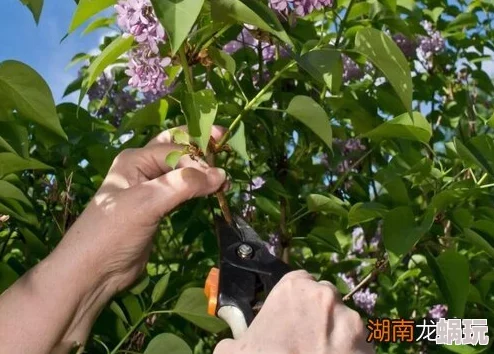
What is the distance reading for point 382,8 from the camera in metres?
1.78

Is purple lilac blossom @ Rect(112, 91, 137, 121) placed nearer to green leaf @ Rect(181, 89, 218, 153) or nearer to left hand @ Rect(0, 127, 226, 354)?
left hand @ Rect(0, 127, 226, 354)

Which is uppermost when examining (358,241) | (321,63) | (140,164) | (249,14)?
(249,14)

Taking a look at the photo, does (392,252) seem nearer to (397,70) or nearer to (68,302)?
(397,70)

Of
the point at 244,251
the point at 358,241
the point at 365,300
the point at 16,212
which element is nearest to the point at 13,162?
the point at 16,212

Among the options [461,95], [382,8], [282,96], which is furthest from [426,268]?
[461,95]

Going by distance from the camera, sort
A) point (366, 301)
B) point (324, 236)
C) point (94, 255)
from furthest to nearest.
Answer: point (366, 301) < point (324, 236) < point (94, 255)

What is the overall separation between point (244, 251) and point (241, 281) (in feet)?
0.16

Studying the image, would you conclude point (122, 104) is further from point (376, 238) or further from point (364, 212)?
point (364, 212)

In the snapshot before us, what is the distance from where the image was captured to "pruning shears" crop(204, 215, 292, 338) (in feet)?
3.69

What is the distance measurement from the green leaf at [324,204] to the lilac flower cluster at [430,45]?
37.6 inches

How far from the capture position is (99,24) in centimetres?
170

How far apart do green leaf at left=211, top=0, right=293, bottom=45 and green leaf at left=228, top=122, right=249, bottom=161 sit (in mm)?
188

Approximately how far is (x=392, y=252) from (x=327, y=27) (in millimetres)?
938

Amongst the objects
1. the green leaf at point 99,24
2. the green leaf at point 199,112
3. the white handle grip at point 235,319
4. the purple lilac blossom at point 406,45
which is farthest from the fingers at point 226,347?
the purple lilac blossom at point 406,45
